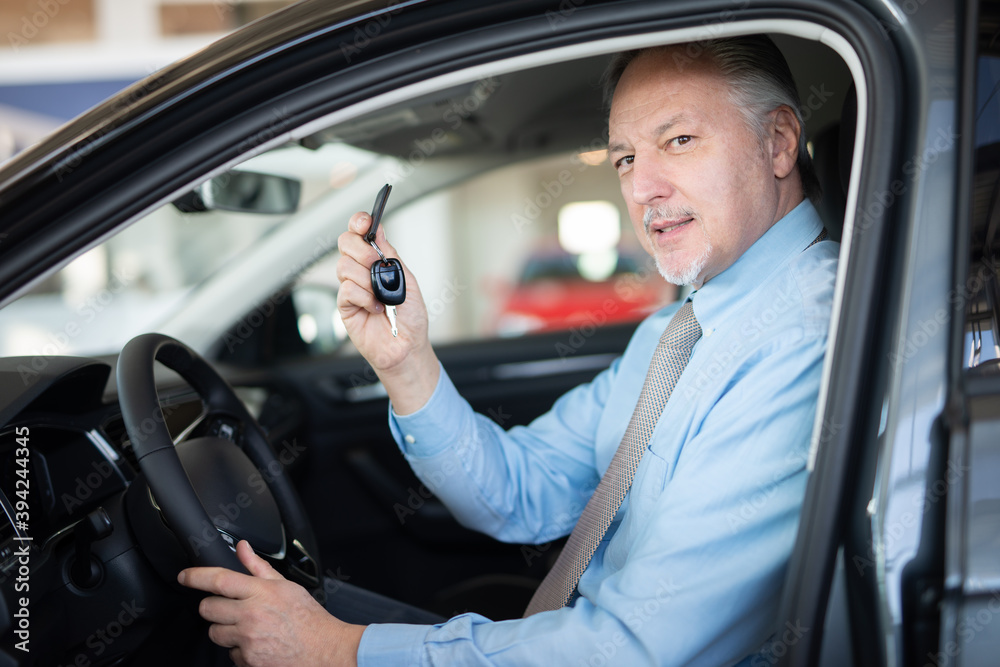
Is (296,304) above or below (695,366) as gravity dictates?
above

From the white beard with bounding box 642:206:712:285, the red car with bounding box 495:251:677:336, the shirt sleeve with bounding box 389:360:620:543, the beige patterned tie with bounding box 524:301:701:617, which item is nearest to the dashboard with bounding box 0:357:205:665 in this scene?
the shirt sleeve with bounding box 389:360:620:543

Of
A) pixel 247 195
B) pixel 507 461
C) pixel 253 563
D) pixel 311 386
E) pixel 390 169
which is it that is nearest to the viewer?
pixel 253 563

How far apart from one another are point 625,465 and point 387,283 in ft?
1.52

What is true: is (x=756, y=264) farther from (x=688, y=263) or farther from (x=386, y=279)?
(x=386, y=279)

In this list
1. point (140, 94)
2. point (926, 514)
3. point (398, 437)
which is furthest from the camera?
point (398, 437)

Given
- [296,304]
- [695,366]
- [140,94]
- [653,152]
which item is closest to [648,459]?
[695,366]

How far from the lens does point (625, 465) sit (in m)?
1.15

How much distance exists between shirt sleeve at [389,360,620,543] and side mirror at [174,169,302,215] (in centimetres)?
56

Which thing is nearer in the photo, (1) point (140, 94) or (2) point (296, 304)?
(1) point (140, 94)

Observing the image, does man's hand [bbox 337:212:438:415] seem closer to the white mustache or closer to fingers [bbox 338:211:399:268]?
fingers [bbox 338:211:399:268]

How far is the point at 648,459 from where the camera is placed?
109 cm

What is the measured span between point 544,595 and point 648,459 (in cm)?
31

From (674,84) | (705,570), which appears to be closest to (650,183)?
(674,84)

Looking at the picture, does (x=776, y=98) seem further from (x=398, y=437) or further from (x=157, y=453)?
(x=157, y=453)
